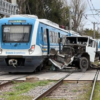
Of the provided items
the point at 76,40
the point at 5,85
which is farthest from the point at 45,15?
the point at 5,85

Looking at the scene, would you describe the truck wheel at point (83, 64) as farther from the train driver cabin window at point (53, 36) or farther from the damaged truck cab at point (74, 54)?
the train driver cabin window at point (53, 36)

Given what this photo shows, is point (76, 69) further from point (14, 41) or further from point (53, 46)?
point (14, 41)

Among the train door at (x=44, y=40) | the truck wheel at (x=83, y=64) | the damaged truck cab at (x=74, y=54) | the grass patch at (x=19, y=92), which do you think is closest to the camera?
the grass patch at (x=19, y=92)

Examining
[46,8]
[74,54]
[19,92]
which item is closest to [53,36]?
[74,54]

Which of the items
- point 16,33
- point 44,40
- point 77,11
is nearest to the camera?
point 16,33

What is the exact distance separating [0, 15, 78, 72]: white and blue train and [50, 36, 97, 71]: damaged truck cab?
79.7 inches

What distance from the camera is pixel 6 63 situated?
16688 mm

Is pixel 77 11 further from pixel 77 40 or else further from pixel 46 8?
pixel 77 40

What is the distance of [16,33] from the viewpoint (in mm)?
16719

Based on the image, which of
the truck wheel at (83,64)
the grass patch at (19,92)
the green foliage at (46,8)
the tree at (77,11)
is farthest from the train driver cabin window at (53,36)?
the tree at (77,11)

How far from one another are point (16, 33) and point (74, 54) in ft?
15.6

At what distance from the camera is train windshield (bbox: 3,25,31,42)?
54.4ft

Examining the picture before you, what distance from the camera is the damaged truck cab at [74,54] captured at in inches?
739

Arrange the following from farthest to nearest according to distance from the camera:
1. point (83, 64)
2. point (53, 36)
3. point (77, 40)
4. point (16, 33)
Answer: point (77, 40) < point (53, 36) < point (83, 64) < point (16, 33)
